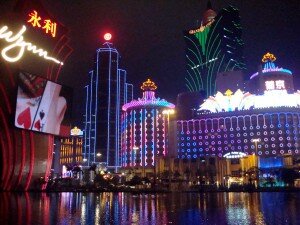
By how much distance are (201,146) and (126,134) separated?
103 feet

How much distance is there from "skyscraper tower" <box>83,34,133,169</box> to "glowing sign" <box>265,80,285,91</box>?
229 feet

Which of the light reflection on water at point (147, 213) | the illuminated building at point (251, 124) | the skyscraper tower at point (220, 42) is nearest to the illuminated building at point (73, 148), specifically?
the illuminated building at point (251, 124)

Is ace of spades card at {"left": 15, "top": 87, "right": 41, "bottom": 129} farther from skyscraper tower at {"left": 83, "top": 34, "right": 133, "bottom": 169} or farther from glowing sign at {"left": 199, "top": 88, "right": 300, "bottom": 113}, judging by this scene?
skyscraper tower at {"left": 83, "top": 34, "right": 133, "bottom": 169}

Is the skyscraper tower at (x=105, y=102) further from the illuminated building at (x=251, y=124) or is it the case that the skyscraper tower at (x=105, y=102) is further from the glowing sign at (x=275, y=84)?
the glowing sign at (x=275, y=84)

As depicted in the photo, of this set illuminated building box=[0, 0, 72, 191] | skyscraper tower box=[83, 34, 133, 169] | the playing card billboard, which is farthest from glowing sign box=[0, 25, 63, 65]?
skyscraper tower box=[83, 34, 133, 169]

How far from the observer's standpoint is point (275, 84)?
114000 millimetres

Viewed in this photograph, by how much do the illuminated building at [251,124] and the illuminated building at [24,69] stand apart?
71.7 m

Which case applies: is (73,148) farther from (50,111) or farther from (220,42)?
(50,111)

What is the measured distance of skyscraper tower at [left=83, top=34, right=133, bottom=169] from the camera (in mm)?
155875

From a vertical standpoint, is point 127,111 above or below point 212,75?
below

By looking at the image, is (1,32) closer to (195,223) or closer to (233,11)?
(195,223)

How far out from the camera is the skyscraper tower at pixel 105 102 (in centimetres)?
15588

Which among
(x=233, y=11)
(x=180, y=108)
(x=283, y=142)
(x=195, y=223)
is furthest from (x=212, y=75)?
(x=195, y=223)

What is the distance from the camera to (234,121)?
391 feet
